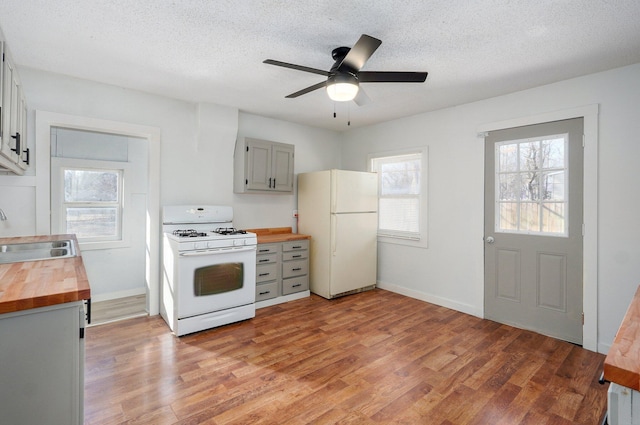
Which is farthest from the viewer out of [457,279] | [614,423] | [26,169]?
[457,279]

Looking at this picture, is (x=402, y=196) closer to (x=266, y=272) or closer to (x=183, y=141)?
(x=266, y=272)

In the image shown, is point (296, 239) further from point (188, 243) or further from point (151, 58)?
point (151, 58)

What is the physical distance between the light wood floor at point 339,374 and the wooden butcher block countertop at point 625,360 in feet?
3.91

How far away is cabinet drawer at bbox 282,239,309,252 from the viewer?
162 inches

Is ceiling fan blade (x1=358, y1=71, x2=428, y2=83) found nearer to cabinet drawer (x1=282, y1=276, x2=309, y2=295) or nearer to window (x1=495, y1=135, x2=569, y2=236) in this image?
window (x1=495, y1=135, x2=569, y2=236)

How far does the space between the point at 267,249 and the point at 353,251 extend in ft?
3.90

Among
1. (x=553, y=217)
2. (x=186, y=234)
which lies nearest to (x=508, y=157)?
(x=553, y=217)

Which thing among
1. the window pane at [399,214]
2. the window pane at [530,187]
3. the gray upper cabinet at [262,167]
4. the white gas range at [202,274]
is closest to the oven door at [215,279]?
the white gas range at [202,274]

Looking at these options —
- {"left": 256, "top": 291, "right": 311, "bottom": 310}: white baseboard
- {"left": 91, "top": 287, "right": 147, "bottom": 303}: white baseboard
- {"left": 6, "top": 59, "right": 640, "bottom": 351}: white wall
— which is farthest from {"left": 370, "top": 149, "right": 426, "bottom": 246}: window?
{"left": 91, "top": 287, "right": 147, "bottom": 303}: white baseboard

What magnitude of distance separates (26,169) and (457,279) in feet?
14.9

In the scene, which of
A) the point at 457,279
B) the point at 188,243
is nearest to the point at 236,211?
the point at 188,243

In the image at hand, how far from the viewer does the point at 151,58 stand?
261 centimetres

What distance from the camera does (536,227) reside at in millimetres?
3195

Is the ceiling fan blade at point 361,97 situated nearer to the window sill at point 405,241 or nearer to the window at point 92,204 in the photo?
the window sill at point 405,241
